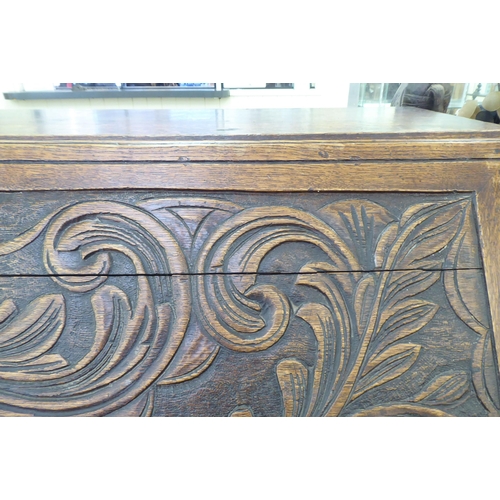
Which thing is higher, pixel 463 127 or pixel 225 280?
pixel 463 127

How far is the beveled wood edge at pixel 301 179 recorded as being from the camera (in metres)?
0.59

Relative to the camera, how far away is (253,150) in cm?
59

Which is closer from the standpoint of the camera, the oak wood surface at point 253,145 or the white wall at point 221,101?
the oak wood surface at point 253,145

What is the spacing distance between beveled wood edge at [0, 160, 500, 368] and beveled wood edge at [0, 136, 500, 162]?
0.04 ft

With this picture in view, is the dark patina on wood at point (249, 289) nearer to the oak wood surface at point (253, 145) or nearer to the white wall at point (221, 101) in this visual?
the oak wood surface at point (253, 145)

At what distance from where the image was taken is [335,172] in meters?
0.60

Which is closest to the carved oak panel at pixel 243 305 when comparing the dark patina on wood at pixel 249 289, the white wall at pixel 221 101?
the dark patina on wood at pixel 249 289

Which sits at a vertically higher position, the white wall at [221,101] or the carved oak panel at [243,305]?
the white wall at [221,101]

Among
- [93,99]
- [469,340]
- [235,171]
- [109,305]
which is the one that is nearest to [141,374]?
[109,305]

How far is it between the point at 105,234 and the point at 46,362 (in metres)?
0.22

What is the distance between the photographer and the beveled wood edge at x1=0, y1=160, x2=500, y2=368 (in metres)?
0.59

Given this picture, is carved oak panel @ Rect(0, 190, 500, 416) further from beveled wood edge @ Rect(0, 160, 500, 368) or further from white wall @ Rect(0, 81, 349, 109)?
white wall @ Rect(0, 81, 349, 109)

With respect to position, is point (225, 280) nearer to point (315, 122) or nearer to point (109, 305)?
point (109, 305)

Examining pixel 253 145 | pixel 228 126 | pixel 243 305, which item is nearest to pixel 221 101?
pixel 228 126
